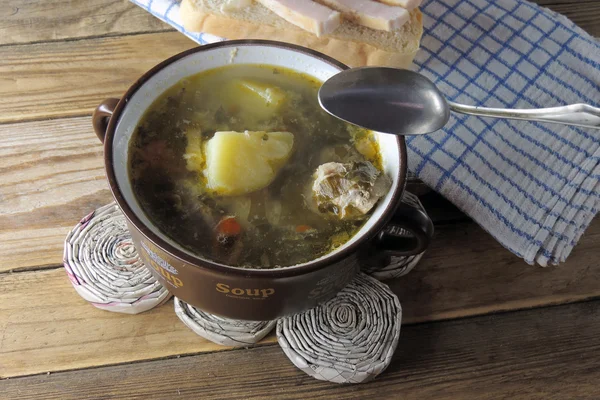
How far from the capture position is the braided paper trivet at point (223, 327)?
1.08m

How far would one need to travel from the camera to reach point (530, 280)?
1.23 m

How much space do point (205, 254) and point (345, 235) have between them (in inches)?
9.2

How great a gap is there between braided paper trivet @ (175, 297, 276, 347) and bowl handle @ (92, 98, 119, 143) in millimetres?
349

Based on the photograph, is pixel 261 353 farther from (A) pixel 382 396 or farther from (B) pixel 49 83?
(B) pixel 49 83

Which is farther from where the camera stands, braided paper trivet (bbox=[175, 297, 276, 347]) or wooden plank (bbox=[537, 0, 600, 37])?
wooden plank (bbox=[537, 0, 600, 37])

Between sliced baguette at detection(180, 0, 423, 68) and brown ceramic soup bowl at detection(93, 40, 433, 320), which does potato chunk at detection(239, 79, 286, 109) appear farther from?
sliced baguette at detection(180, 0, 423, 68)

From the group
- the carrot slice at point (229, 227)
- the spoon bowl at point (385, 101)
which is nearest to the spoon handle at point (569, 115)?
the spoon bowl at point (385, 101)

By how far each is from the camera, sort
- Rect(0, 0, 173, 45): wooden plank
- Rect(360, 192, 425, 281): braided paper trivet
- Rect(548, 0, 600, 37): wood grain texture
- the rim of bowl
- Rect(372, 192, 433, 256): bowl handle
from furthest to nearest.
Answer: Rect(548, 0, 600, 37): wood grain texture, Rect(0, 0, 173, 45): wooden plank, Rect(360, 192, 425, 281): braided paper trivet, Rect(372, 192, 433, 256): bowl handle, the rim of bowl

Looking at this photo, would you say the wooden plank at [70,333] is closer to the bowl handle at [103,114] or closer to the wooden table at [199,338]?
the wooden table at [199,338]

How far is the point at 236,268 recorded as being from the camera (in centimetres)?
85

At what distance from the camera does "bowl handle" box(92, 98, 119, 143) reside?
1.02 meters

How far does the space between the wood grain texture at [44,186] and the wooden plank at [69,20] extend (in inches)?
12.7

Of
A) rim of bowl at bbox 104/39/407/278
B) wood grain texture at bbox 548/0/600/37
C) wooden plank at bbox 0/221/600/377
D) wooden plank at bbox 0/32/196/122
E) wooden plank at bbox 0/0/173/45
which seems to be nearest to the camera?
rim of bowl at bbox 104/39/407/278

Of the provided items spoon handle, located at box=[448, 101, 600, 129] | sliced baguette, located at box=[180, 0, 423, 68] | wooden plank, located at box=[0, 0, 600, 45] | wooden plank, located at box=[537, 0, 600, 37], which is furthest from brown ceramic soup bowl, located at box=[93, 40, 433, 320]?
wooden plank, located at box=[537, 0, 600, 37]
